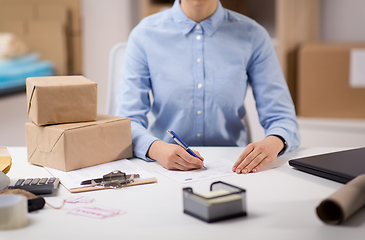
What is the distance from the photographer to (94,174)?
0.94 metres

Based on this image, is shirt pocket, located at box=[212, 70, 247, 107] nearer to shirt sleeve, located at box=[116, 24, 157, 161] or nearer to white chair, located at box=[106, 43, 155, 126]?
shirt sleeve, located at box=[116, 24, 157, 161]

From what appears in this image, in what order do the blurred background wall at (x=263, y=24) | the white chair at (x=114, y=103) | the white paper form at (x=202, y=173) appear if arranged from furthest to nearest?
the blurred background wall at (x=263, y=24), the white chair at (x=114, y=103), the white paper form at (x=202, y=173)

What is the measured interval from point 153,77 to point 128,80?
0.09 metres

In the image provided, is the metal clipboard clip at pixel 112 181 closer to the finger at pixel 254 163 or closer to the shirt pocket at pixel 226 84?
the finger at pixel 254 163

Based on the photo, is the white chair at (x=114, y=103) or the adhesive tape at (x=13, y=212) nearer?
the adhesive tape at (x=13, y=212)

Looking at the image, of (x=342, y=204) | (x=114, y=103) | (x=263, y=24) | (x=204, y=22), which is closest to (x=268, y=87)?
(x=204, y=22)

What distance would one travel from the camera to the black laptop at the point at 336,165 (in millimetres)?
836

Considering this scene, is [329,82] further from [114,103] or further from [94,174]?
[94,174]

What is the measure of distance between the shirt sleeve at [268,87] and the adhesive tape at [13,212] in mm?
805

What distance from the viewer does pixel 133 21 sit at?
271 centimetres

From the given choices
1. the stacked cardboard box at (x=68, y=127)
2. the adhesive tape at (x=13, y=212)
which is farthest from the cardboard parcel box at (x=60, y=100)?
the adhesive tape at (x=13, y=212)

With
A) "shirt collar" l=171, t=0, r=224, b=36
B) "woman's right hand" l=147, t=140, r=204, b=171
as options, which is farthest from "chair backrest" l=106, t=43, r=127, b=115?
"woman's right hand" l=147, t=140, r=204, b=171

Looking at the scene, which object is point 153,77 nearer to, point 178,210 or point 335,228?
point 178,210

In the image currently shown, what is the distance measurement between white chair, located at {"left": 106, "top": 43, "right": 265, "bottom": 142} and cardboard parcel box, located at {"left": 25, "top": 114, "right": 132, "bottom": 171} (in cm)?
48
